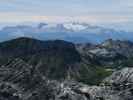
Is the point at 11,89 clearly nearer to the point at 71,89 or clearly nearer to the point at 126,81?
the point at 71,89

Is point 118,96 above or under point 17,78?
under

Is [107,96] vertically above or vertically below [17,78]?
below

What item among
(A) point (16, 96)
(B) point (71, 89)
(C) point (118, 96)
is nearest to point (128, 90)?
(C) point (118, 96)

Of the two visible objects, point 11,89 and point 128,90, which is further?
point 128,90

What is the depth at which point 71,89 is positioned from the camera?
570 feet

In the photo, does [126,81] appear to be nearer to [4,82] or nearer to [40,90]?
[40,90]

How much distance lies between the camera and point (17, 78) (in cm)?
16288

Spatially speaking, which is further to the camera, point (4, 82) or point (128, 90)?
point (128, 90)

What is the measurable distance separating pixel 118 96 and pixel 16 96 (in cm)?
4846

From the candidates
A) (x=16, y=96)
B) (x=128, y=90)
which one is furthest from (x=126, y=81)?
(x=16, y=96)

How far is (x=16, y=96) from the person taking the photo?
151750mm

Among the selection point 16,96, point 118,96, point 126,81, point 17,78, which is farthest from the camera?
point 126,81

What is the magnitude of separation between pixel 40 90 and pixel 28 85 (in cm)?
545

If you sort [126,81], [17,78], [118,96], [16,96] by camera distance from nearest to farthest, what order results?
[16,96]
[17,78]
[118,96]
[126,81]
